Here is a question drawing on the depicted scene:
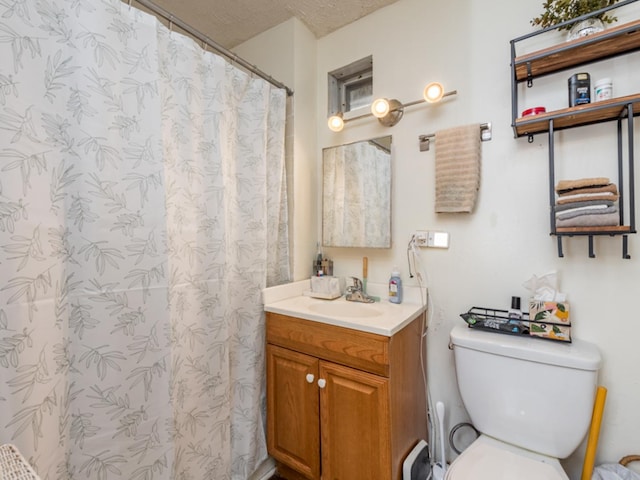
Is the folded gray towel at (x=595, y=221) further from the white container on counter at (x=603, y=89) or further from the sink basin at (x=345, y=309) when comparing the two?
the sink basin at (x=345, y=309)

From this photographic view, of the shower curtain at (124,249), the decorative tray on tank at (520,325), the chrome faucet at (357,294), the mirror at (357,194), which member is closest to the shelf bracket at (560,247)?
the decorative tray on tank at (520,325)

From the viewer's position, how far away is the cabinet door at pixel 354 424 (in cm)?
118

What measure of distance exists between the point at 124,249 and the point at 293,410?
1.04m

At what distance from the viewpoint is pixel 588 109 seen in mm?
1061

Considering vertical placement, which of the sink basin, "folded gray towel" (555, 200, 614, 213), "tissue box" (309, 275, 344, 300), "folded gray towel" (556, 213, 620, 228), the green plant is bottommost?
the sink basin

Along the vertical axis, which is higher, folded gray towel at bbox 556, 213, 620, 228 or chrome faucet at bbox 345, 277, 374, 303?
folded gray towel at bbox 556, 213, 620, 228

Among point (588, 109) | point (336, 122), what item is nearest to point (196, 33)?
point (336, 122)

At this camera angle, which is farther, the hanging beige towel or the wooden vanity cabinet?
the hanging beige towel

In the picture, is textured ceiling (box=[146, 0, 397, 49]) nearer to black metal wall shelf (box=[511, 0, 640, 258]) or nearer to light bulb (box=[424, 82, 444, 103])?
light bulb (box=[424, 82, 444, 103])

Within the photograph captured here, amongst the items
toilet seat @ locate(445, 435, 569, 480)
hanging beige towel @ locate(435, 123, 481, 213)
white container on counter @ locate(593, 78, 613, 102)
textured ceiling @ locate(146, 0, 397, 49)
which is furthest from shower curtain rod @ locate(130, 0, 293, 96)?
toilet seat @ locate(445, 435, 569, 480)

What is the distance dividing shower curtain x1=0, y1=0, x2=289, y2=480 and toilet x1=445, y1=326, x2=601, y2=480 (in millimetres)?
988

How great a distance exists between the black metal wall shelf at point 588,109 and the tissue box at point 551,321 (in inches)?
8.2

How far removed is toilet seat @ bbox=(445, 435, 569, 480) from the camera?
98cm

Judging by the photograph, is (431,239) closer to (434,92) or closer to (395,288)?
(395,288)
